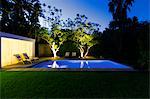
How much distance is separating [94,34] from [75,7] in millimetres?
4084

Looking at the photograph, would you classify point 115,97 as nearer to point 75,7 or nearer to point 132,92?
point 132,92

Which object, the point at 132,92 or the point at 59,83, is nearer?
the point at 132,92

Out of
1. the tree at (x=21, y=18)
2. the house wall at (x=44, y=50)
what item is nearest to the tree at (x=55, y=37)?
the house wall at (x=44, y=50)

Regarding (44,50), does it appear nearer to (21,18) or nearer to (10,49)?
(21,18)

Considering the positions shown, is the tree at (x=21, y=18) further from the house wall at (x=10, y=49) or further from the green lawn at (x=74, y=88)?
the green lawn at (x=74, y=88)

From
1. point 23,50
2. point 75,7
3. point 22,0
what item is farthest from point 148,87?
point 22,0

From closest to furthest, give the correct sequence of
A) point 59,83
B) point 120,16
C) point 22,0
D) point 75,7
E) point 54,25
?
point 59,83
point 120,16
point 54,25
point 75,7
point 22,0

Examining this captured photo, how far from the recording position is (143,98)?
6793 mm

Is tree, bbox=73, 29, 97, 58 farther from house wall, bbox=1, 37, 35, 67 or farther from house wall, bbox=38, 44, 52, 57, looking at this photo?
house wall, bbox=1, 37, 35, 67

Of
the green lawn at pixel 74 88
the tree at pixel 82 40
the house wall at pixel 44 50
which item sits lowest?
the green lawn at pixel 74 88

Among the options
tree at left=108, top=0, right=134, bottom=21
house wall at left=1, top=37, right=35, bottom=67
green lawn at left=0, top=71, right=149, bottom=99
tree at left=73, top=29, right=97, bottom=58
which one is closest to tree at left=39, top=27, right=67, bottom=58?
tree at left=73, top=29, right=97, bottom=58

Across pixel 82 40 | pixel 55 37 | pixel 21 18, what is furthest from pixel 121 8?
pixel 21 18

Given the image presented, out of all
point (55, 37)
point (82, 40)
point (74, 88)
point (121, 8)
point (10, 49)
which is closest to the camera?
point (74, 88)

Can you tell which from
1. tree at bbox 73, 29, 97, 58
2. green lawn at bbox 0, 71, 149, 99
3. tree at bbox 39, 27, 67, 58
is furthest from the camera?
tree at bbox 73, 29, 97, 58
